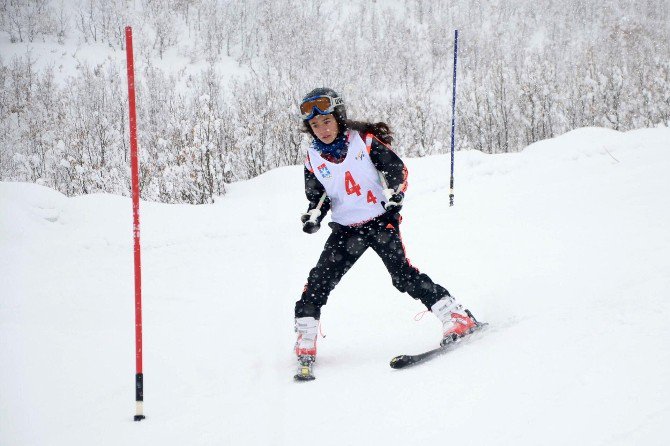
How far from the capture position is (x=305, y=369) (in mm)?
3350

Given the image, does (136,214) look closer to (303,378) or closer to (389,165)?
(303,378)

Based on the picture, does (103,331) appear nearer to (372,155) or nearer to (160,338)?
(160,338)

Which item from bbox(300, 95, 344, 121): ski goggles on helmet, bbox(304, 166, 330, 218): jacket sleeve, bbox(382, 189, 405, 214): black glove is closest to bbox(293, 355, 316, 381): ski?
bbox(304, 166, 330, 218): jacket sleeve

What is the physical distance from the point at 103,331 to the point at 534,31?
55158 mm

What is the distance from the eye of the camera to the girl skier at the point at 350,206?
352 cm

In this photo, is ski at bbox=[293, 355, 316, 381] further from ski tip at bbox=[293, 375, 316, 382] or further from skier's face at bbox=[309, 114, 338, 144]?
skier's face at bbox=[309, 114, 338, 144]

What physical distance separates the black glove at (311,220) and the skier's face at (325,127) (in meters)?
0.51

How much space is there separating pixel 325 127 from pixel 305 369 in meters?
1.62

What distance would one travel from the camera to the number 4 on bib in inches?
142

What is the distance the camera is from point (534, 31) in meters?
51.2

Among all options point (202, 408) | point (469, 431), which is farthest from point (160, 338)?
point (469, 431)

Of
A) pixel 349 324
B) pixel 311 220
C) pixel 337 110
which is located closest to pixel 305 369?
pixel 311 220

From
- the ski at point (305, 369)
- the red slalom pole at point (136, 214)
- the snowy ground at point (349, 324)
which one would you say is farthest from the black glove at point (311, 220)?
the red slalom pole at point (136, 214)

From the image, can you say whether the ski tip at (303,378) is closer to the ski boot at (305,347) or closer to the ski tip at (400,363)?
the ski boot at (305,347)
